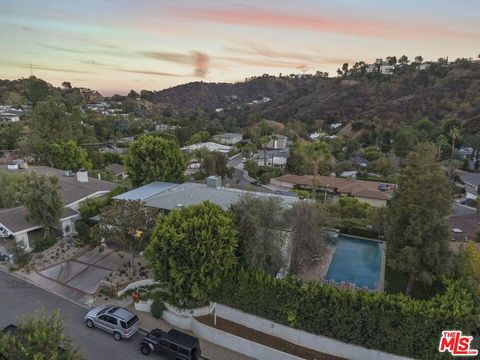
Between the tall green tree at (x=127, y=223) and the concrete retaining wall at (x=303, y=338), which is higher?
the tall green tree at (x=127, y=223)

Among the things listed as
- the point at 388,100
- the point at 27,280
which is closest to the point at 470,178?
the point at 27,280

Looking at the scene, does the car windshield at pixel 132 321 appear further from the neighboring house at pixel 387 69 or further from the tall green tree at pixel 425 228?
the neighboring house at pixel 387 69

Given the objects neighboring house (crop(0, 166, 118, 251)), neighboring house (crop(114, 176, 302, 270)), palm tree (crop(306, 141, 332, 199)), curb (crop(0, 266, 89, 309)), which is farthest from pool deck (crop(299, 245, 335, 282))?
neighboring house (crop(0, 166, 118, 251))

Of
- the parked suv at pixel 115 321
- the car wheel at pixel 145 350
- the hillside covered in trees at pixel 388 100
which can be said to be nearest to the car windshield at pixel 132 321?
the parked suv at pixel 115 321

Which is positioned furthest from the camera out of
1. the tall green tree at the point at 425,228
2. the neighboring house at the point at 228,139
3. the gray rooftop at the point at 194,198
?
the neighboring house at the point at 228,139

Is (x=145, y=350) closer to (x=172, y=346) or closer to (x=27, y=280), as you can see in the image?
(x=172, y=346)

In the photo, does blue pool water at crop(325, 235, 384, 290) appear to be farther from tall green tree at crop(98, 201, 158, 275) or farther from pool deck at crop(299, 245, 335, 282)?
tall green tree at crop(98, 201, 158, 275)
